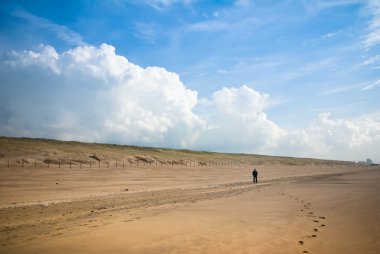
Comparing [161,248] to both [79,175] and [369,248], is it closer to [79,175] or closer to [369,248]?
[369,248]

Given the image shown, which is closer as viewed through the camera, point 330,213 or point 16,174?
point 330,213

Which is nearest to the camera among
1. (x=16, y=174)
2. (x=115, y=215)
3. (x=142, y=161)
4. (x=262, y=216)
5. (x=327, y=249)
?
(x=327, y=249)

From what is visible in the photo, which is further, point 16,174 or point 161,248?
point 16,174

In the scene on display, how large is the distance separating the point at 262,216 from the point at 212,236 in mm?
4127

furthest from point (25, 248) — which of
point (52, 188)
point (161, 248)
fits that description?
point (52, 188)

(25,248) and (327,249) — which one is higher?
(327,249)

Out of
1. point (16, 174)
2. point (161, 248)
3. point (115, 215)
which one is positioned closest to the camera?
point (161, 248)

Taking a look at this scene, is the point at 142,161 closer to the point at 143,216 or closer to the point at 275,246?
the point at 143,216

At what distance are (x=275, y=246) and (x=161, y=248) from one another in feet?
10.1

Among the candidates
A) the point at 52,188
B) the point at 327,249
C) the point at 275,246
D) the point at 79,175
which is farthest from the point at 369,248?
the point at 79,175

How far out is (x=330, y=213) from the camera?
12477 mm

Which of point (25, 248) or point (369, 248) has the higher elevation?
point (369, 248)

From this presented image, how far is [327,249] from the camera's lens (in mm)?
7352

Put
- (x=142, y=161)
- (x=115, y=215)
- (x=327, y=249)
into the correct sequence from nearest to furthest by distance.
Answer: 1. (x=327, y=249)
2. (x=115, y=215)
3. (x=142, y=161)
